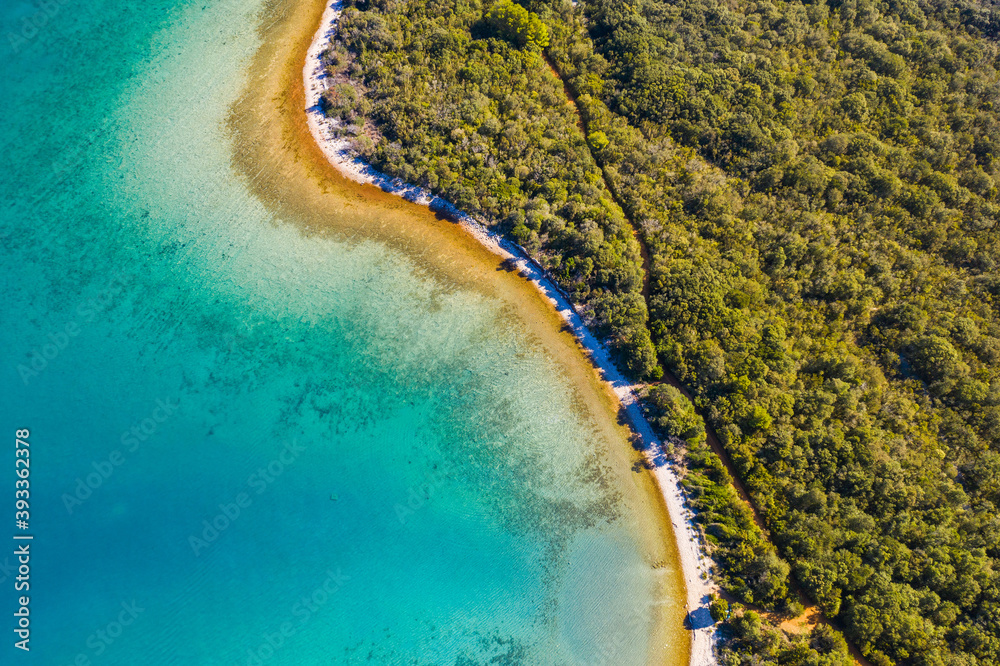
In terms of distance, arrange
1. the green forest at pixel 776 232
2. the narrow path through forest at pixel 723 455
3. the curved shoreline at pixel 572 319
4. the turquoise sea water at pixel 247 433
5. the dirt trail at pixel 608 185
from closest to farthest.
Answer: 1. the green forest at pixel 776 232
2. the narrow path through forest at pixel 723 455
3. the turquoise sea water at pixel 247 433
4. the curved shoreline at pixel 572 319
5. the dirt trail at pixel 608 185

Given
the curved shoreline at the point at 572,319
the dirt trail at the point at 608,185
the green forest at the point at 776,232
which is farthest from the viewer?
the dirt trail at the point at 608,185

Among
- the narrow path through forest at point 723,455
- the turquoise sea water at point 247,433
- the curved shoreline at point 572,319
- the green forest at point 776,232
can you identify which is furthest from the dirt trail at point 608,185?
the turquoise sea water at point 247,433

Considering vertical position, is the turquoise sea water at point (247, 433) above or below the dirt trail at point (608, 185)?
below

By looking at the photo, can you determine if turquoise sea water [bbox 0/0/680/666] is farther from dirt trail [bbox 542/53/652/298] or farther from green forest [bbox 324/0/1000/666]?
dirt trail [bbox 542/53/652/298]

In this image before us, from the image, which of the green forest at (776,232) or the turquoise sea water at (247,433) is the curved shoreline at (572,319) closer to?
the green forest at (776,232)

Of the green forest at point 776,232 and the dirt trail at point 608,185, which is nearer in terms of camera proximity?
the green forest at point 776,232

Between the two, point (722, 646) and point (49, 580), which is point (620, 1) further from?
point (49, 580)
